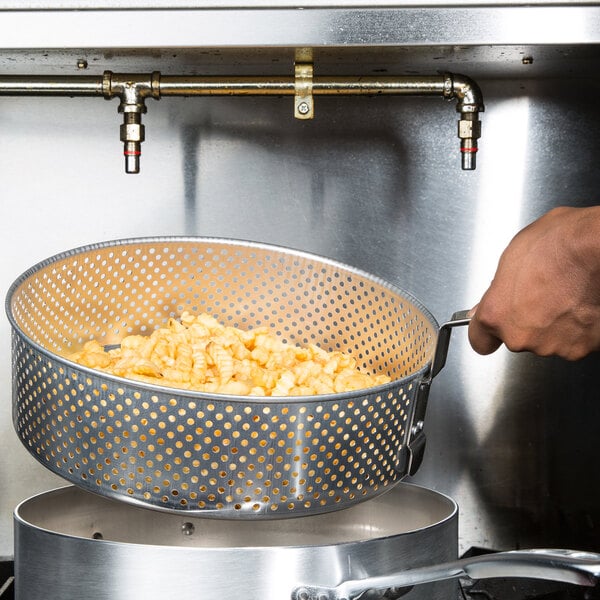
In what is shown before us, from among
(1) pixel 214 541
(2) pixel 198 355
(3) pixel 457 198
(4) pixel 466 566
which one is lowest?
(1) pixel 214 541

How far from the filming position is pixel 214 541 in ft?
3.41

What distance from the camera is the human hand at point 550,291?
0.81 metres

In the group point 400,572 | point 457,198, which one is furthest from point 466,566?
point 457,198

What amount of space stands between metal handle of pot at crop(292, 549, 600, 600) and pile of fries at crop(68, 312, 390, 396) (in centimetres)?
20

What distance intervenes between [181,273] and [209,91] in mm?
220

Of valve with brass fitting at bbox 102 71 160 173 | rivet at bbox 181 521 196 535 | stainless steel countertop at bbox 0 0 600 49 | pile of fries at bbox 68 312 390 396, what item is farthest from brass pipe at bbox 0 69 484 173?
rivet at bbox 181 521 196 535

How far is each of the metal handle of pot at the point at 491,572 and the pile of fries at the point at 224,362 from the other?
0.20m

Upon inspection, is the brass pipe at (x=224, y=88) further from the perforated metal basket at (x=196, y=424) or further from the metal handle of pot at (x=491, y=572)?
the metal handle of pot at (x=491, y=572)

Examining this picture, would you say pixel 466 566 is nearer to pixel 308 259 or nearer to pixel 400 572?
pixel 400 572

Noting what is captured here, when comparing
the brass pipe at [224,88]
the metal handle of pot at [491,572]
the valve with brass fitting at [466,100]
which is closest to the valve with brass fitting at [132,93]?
the brass pipe at [224,88]

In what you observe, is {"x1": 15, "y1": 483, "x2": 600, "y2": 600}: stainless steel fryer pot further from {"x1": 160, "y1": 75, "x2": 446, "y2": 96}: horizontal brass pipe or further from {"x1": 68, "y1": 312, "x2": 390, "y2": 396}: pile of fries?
{"x1": 160, "y1": 75, "x2": 446, "y2": 96}: horizontal brass pipe

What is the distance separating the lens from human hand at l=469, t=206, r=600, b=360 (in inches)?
32.0

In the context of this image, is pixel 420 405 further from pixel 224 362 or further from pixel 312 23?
pixel 312 23

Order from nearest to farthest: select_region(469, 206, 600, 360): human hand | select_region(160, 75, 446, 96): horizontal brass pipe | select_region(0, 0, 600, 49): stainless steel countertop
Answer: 1. select_region(469, 206, 600, 360): human hand
2. select_region(0, 0, 600, 49): stainless steel countertop
3. select_region(160, 75, 446, 96): horizontal brass pipe
